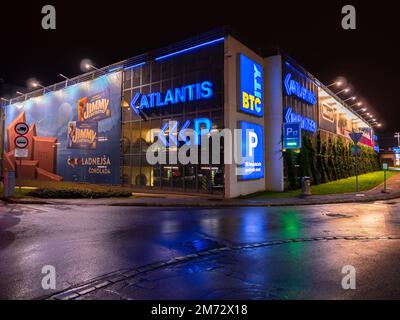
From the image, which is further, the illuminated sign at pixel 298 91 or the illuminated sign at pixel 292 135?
the illuminated sign at pixel 298 91

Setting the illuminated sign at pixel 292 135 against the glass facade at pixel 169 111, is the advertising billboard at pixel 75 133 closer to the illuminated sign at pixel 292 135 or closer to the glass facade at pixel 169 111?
the glass facade at pixel 169 111

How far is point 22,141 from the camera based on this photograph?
58.6 feet

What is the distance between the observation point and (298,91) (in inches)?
1062

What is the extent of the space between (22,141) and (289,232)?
15.6 metres

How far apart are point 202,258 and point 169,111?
59.8 ft

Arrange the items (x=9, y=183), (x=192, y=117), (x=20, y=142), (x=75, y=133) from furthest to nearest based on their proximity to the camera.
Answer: (x=75, y=133), (x=192, y=117), (x=9, y=183), (x=20, y=142)

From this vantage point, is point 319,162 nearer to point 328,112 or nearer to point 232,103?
point 328,112

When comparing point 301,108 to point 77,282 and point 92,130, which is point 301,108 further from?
point 77,282

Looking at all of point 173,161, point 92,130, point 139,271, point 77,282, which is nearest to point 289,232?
point 139,271

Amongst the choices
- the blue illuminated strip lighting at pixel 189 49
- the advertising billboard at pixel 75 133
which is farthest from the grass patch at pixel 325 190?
the advertising billboard at pixel 75 133

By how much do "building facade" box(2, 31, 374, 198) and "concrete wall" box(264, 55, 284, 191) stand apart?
74mm

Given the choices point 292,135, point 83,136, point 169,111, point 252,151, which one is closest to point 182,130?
point 169,111

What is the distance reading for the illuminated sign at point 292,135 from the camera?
2225 centimetres

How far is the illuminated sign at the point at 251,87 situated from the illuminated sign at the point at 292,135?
85.4 inches
